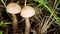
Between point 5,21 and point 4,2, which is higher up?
point 4,2

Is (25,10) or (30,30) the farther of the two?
(30,30)

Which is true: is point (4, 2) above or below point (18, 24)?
above

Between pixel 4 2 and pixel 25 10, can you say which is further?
pixel 4 2

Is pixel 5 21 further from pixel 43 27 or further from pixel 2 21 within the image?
pixel 43 27

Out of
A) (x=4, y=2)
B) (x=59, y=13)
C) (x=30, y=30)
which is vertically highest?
(x=4, y=2)

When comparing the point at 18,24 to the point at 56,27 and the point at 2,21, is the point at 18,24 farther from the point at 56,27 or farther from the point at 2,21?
the point at 56,27

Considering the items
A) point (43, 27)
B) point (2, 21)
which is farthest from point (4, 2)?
point (43, 27)

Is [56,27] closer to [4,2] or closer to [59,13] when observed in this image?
[59,13]

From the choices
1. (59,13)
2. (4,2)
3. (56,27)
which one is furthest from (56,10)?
(4,2)
